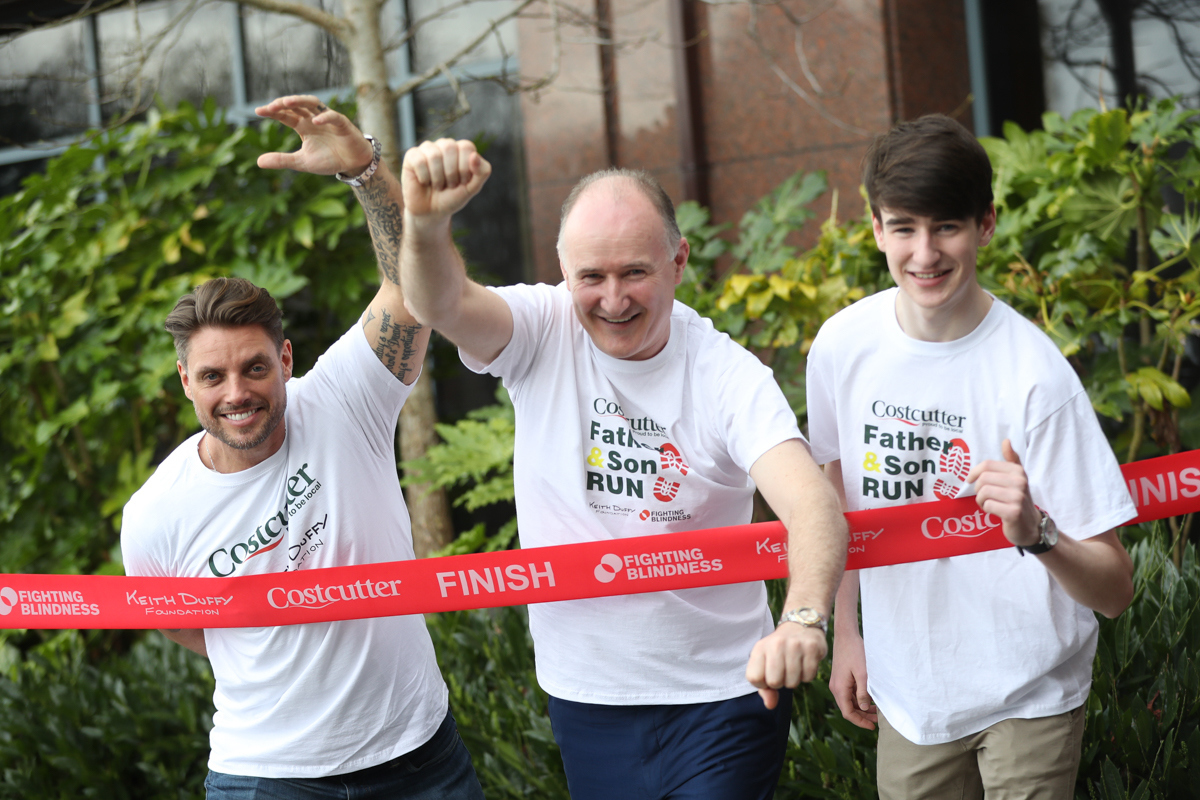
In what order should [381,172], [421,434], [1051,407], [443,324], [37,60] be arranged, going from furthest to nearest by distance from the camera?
1. [37,60]
2. [421,434]
3. [381,172]
4. [443,324]
5. [1051,407]

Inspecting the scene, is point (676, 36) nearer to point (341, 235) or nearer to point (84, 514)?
point (341, 235)

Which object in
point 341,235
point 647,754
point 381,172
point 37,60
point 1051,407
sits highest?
point 37,60

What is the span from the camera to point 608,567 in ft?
8.11

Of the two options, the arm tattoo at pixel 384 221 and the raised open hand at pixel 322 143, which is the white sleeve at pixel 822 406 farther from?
the raised open hand at pixel 322 143

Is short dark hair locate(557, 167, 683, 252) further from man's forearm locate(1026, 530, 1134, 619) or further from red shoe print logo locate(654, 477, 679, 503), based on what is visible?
man's forearm locate(1026, 530, 1134, 619)

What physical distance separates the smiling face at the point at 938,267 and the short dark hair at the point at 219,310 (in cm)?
147

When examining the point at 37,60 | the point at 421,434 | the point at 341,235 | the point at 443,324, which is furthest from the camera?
the point at 37,60

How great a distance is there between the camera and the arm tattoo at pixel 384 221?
2.56 m

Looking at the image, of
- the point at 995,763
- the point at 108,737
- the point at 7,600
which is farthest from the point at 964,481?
the point at 108,737

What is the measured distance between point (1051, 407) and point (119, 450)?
5.96 metres

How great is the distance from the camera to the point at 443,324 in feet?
7.73

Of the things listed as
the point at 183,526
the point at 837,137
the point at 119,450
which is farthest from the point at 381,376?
the point at 119,450

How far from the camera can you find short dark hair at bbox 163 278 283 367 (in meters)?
2.59

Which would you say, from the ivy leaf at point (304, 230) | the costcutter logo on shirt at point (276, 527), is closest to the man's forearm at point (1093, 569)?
the costcutter logo on shirt at point (276, 527)
